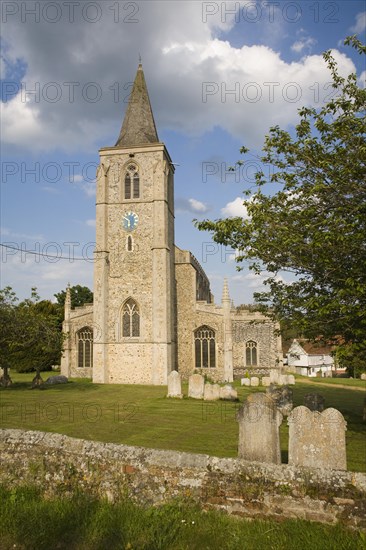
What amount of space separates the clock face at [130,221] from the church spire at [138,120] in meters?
5.11

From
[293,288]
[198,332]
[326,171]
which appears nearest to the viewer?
[326,171]

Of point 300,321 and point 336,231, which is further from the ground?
point 336,231

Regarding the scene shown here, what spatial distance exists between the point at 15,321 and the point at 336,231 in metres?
15.2

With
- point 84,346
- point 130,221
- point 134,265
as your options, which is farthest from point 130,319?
point 130,221

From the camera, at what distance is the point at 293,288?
10.8m

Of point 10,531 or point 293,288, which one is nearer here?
point 10,531

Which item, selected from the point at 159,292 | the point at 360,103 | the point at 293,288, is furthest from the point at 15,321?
the point at 360,103

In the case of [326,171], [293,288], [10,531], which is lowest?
[10,531]

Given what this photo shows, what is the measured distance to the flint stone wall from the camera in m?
4.25

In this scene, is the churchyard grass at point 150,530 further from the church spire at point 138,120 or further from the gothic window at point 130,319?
the church spire at point 138,120

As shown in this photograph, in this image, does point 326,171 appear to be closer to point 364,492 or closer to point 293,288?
point 293,288

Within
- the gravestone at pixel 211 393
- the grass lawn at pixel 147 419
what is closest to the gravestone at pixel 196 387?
the gravestone at pixel 211 393

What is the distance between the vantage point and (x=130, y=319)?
89.8 feet

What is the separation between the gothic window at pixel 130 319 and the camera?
27188mm
